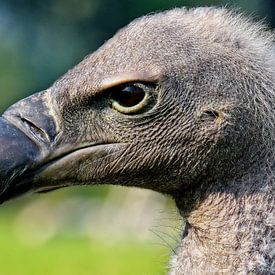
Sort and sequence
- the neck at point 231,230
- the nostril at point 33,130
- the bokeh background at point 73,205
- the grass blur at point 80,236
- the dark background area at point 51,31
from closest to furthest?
the neck at point 231,230, the nostril at point 33,130, the bokeh background at point 73,205, the grass blur at point 80,236, the dark background area at point 51,31

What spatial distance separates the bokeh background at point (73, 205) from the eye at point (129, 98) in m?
0.78

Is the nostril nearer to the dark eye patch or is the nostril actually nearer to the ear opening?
the dark eye patch

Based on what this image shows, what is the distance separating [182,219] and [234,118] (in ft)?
2.03

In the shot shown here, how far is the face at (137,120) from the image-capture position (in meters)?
5.66

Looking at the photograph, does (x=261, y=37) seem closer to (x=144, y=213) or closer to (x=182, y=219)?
(x=182, y=219)

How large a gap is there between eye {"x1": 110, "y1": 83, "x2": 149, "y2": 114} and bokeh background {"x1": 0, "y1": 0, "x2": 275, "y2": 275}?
2.57ft

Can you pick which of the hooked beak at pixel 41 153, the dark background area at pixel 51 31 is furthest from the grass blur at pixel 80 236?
the dark background area at pixel 51 31

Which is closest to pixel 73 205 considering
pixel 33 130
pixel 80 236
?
pixel 80 236

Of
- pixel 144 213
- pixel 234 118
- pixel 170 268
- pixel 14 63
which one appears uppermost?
pixel 14 63

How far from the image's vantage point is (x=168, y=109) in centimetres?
574

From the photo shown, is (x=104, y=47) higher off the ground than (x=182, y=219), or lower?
higher

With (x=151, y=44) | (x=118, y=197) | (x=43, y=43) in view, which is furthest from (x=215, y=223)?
(x=43, y=43)

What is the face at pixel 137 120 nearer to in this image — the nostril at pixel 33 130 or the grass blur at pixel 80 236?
the nostril at pixel 33 130

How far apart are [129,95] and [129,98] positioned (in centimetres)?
3
